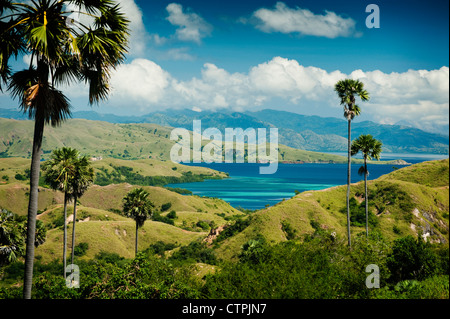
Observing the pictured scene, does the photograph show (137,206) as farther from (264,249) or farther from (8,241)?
(264,249)

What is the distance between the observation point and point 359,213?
73500 millimetres

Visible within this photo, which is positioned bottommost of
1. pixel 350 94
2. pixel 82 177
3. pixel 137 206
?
pixel 137 206

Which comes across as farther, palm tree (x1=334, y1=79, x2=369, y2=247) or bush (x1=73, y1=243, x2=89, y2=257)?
bush (x1=73, y1=243, x2=89, y2=257)

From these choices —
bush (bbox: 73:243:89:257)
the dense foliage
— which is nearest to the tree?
the dense foliage

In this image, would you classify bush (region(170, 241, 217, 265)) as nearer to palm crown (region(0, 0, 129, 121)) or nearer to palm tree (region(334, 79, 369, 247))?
palm tree (region(334, 79, 369, 247))

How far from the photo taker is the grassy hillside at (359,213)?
67625 millimetres

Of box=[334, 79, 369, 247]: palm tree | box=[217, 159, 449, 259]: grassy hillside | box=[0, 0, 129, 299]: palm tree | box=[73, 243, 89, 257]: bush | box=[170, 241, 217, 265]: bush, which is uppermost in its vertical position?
box=[334, 79, 369, 247]: palm tree

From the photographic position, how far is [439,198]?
82500 mm

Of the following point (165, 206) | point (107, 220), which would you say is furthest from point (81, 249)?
point (165, 206)

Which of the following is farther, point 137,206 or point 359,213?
point 359,213

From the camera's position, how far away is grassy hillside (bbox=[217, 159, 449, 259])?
6762cm

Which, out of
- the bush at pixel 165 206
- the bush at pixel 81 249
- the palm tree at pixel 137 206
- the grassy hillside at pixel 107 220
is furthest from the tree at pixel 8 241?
the bush at pixel 165 206
